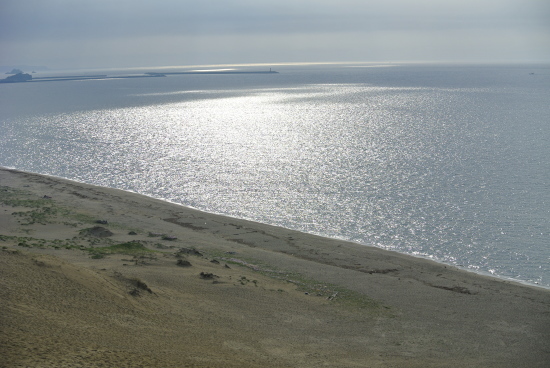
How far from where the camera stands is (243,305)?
23.7 m

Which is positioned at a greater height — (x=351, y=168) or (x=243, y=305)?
(x=351, y=168)

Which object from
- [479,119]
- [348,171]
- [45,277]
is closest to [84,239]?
[45,277]

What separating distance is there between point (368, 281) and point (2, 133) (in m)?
85.7

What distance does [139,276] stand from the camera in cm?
2512

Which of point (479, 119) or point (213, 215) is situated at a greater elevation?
point (479, 119)

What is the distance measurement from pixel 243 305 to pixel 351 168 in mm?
37001

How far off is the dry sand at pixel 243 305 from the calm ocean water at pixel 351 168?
5.30 meters

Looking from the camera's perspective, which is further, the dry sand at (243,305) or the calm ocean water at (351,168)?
the calm ocean water at (351,168)

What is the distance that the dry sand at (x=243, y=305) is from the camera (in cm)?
1742

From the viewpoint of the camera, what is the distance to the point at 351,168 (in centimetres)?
5850

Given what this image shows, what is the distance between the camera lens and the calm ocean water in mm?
36281

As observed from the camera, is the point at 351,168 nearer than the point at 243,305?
No

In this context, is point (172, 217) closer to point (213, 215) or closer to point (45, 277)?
point (213, 215)

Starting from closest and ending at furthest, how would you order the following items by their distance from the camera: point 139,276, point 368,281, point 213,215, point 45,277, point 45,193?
point 45,277 < point 139,276 < point 368,281 < point 213,215 < point 45,193
